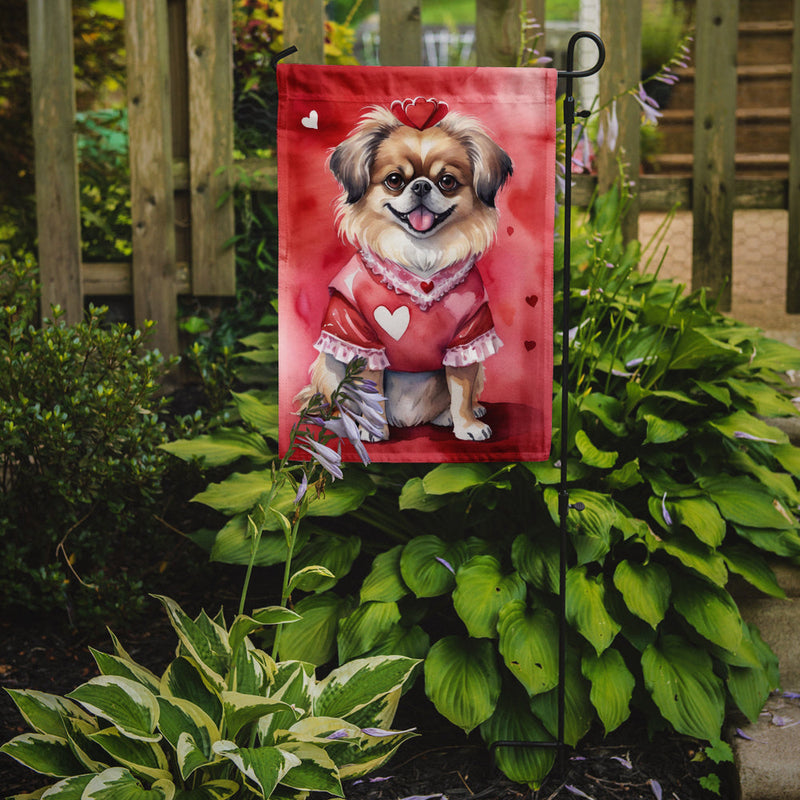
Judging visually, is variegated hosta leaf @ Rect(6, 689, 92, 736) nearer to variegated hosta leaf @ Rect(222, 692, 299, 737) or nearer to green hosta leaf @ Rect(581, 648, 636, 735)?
variegated hosta leaf @ Rect(222, 692, 299, 737)

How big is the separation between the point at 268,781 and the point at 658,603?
40.6 inches

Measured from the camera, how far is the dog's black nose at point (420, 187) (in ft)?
6.31

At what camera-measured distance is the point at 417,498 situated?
2.18 m

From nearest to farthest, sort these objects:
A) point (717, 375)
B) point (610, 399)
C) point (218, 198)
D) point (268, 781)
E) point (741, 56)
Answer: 1. point (268, 781)
2. point (610, 399)
3. point (717, 375)
4. point (218, 198)
5. point (741, 56)

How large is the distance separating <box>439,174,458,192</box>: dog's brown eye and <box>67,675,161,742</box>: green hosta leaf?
1.21m

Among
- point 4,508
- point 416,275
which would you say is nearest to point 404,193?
point 416,275

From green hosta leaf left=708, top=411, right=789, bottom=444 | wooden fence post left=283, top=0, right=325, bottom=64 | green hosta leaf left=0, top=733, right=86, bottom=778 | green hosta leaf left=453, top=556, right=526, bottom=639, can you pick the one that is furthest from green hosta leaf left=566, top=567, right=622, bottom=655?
wooden fence post left=283, top=0, right=325, bottom=64

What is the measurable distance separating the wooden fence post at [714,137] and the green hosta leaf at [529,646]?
200 centimetres

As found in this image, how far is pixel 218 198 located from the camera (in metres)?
3.49

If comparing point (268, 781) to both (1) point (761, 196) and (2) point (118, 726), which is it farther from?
(1) point (761, 196)

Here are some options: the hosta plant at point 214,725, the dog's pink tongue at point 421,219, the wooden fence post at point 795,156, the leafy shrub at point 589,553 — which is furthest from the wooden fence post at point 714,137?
the hosta plant at point 214,725

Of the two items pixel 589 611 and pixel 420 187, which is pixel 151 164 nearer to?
pixel 420 187

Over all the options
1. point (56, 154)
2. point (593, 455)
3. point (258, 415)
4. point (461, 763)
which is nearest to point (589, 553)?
point (593, 455)

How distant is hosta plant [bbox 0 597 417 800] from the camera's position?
5.19ft
